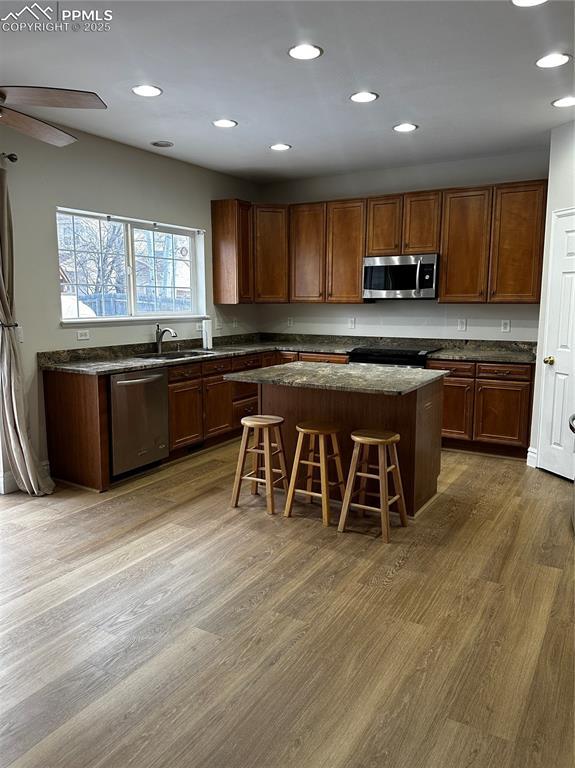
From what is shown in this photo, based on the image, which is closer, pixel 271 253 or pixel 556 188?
pixel 556 188

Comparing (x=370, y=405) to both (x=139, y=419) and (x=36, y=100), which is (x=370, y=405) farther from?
(x=36, y=100)

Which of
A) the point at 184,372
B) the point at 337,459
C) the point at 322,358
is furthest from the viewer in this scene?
the point at 322,358

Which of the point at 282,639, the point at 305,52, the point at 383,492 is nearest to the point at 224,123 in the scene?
the point at 305,52

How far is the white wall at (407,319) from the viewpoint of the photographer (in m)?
5.32

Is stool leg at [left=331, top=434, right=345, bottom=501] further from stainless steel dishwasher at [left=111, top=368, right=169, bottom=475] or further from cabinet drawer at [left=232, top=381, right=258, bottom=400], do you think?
cabinet drawer at [left=232, top=381, right=258, bottom=400]

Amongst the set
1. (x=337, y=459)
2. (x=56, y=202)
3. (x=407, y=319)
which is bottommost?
(x=337, y=459)

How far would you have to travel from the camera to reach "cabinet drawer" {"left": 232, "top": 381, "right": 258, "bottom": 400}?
17.9 feet

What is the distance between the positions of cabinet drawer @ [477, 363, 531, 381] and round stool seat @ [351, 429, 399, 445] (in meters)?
1.87

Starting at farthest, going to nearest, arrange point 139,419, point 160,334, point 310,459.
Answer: point 160,334, point 139,419, point 310,459

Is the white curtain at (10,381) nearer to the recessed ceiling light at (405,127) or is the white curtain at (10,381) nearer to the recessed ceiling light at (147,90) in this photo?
Answer: the recessed ceiling light at (147,90)

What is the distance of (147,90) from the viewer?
3.41 m

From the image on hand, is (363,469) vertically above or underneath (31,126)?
underneath

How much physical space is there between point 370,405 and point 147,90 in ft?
7.88

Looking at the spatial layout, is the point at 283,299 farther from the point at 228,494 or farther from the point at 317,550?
the point at 317,550
